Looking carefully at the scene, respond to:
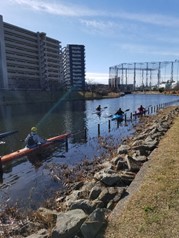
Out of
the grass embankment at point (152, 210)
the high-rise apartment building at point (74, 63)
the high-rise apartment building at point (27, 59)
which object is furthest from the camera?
the high-rise apartment building at point (74, 63)

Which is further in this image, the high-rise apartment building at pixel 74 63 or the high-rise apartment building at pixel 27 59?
the high-rise apartment building at pixel 74 63

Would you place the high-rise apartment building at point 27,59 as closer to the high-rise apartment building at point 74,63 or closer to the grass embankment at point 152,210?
the high-rise apartment building at point 74,63

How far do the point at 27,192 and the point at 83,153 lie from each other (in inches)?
322

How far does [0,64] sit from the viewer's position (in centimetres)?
10438

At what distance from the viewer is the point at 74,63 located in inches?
7190

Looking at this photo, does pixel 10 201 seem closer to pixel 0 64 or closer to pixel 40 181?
pixel 40 181

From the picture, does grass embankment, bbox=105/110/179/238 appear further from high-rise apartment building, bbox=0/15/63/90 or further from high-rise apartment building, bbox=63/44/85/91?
high-rise apartment building, bbox=63/44/85/91

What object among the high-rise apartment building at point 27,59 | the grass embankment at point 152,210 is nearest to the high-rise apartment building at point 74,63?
the high-rise apartment building at point 27,59

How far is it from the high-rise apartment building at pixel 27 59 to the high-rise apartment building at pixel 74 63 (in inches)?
1261

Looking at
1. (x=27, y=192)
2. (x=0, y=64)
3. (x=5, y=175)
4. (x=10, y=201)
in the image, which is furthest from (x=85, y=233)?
(x=0, y=64)

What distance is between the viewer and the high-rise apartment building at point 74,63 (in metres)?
177

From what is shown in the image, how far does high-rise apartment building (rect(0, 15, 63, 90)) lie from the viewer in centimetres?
10919

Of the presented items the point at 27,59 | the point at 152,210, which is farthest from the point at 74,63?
the point at 152,210

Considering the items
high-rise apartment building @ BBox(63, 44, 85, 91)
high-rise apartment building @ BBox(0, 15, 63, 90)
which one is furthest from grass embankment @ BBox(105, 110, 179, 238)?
high-rise apartment building @ BBox(63, 44, 85, 91)
